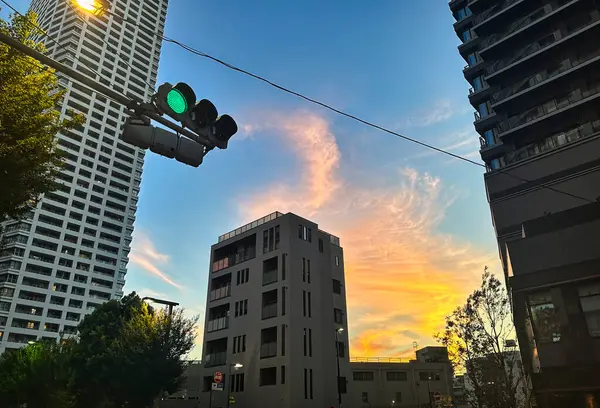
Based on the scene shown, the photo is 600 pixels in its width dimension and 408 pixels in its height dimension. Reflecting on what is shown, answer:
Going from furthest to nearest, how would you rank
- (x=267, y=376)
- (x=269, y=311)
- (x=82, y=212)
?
1. (x=82, y=212)
2. (x=269, y=311)
3. (x=267, y=376)

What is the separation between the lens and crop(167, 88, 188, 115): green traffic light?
172 inches

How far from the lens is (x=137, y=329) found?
1291 inches

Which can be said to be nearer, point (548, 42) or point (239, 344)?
point (239, 344)

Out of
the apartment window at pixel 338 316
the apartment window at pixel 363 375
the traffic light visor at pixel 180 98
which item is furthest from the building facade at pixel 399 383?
the traffic light visor at pixel 180 98

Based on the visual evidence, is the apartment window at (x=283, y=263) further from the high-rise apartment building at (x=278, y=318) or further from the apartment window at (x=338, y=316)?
the apartment window at (x=338, y=316)

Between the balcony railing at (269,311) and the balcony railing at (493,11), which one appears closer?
the balcony railing at (269,311)

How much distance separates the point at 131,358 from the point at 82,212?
8560cm

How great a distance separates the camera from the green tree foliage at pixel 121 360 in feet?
104

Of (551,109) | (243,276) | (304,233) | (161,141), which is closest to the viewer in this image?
(161,141)

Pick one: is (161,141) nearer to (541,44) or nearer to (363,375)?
(541,44)

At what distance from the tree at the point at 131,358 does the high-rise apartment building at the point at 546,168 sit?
1015 inches

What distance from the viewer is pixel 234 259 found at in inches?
1764

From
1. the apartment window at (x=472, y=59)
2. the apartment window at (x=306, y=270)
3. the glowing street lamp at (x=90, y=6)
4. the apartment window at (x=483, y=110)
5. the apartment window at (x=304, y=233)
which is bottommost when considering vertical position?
the glowing street lamp at (x=90, y=6)

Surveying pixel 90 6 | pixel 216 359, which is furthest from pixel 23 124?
pixel 216 359
